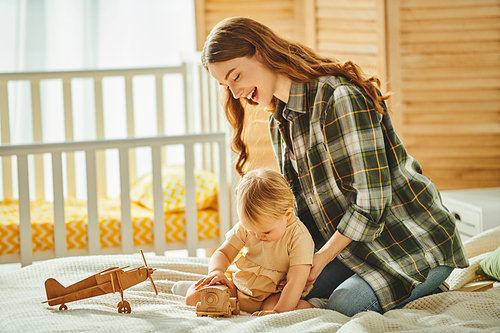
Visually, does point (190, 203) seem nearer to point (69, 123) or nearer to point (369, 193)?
point (369, 193)

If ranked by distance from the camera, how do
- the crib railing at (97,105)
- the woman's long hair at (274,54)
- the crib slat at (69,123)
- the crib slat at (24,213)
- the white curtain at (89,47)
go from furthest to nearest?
the white curtain at (89,47)
the crib slat at (69,123)
the crib railing at (97,105)
the crib slat at (24,213)
the woman's long hair at (274,54)

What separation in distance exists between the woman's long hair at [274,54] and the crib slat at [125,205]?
742 millimetres

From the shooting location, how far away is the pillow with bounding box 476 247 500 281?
1.17 metres

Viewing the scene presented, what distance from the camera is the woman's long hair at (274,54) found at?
1107 millimetres

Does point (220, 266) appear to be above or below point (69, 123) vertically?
below

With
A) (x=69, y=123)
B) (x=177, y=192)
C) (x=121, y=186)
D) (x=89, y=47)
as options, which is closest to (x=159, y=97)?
(x=69, y=123)

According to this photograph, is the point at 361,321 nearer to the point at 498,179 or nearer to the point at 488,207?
the point at 488,207

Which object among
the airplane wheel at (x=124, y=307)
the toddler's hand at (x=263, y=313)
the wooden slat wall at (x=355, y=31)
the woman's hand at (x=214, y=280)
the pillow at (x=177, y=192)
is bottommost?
the toddler's hand at (x=263, y=313)

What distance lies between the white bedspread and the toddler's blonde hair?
0.67ft

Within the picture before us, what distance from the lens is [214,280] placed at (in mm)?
1037

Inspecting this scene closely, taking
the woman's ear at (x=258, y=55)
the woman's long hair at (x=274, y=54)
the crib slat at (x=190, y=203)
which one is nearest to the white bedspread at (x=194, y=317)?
the woman's long hair at (x=274, y=54)

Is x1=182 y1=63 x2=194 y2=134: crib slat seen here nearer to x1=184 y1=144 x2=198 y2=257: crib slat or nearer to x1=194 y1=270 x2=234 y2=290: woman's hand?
x1=184 y1=144 x2=198 y2=257: crib slat

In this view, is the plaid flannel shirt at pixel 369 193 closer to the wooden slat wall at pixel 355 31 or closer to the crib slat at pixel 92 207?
the crib slat at pixel 92 207

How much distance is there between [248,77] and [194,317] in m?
0.55
